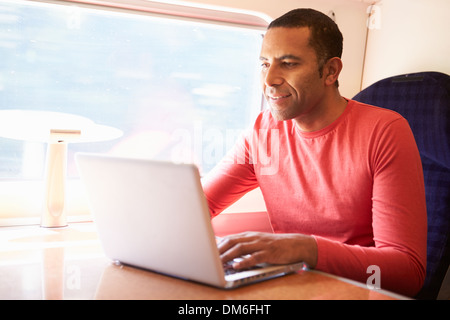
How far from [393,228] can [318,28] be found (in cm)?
68

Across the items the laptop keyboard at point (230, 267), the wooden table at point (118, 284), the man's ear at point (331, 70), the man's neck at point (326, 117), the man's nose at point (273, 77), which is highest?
the man's ear at point (331, 70)

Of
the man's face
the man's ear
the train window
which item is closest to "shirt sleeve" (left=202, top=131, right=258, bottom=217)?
the man's face

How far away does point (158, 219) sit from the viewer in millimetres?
887

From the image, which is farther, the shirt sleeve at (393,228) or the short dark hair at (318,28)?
the short dark hair at (318,28)

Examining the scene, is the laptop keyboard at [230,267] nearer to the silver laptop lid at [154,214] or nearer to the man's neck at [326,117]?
the silver laptop lid at [154,214]

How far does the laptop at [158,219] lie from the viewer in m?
0.83

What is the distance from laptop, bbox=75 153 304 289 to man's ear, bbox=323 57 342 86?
0.75m

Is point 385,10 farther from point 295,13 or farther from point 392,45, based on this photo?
point 295,13

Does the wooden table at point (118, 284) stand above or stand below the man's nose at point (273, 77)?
below

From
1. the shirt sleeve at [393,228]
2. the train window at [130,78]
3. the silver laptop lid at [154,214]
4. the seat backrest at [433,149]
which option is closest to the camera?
the silver laptop lid at [154,214]

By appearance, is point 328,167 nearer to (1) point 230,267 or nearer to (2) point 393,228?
(2) point 393,228

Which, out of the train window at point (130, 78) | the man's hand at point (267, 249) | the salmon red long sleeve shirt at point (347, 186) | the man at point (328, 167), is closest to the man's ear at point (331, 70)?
the man at point (328, 167)

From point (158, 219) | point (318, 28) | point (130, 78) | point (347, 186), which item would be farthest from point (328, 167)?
point (130, 78)
